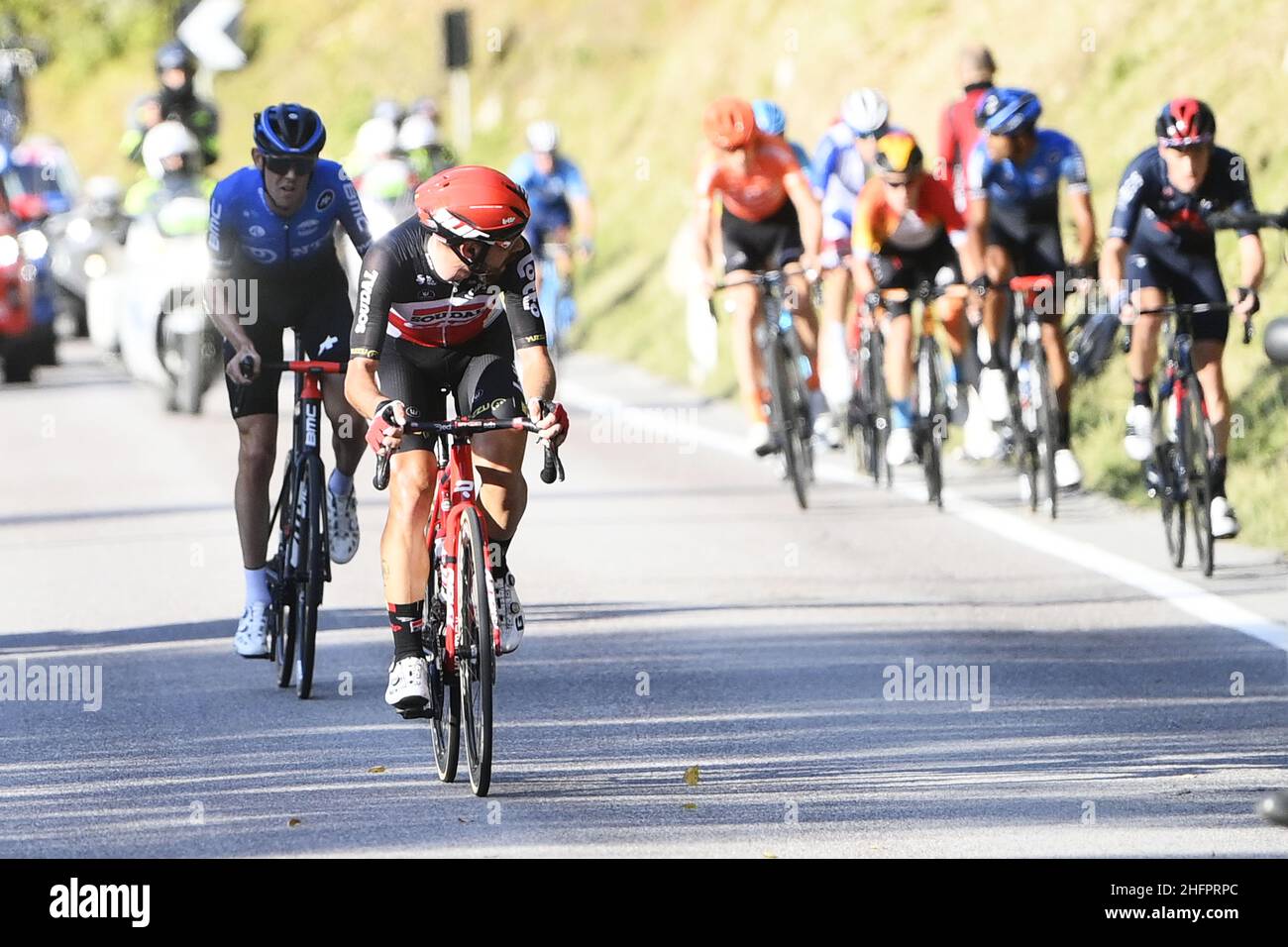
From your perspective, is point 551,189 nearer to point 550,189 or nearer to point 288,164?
point 550,189

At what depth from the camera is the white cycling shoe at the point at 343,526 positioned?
10266mm

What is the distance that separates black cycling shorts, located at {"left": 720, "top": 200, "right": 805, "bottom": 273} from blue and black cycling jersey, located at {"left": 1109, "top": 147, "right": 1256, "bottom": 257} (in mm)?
3530

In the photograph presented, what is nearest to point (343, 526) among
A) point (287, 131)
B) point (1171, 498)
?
point (287, 131)

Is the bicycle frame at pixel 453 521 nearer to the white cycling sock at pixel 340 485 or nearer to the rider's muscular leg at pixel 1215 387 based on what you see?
the white cycling sock at pixel 340 485

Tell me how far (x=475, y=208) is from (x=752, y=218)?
7.92 m

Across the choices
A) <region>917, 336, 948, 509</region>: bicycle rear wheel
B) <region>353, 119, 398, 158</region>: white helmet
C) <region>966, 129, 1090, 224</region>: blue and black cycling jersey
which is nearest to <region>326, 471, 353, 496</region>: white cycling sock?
<region>917, 336, 948, 509</region>: bicycle rear wheel

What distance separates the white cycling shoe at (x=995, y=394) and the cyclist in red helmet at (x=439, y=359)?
679 cm

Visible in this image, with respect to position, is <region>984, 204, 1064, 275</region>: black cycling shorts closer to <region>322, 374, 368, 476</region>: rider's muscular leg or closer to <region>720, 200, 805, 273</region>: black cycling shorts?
<region>720, 200, 805, 273</region>: black cycling shorts

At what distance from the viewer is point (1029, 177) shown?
14430mm

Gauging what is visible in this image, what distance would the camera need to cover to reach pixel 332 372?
9.86 m

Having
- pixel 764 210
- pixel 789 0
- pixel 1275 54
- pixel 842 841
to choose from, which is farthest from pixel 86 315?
pixel 842 841

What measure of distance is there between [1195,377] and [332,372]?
4.14 meters

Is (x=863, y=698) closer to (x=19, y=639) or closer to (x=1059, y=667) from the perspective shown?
(x=1059, y=667)

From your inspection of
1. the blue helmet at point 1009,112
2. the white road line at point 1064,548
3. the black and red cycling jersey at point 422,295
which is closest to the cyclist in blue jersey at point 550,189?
the white road line at point 1064,548
